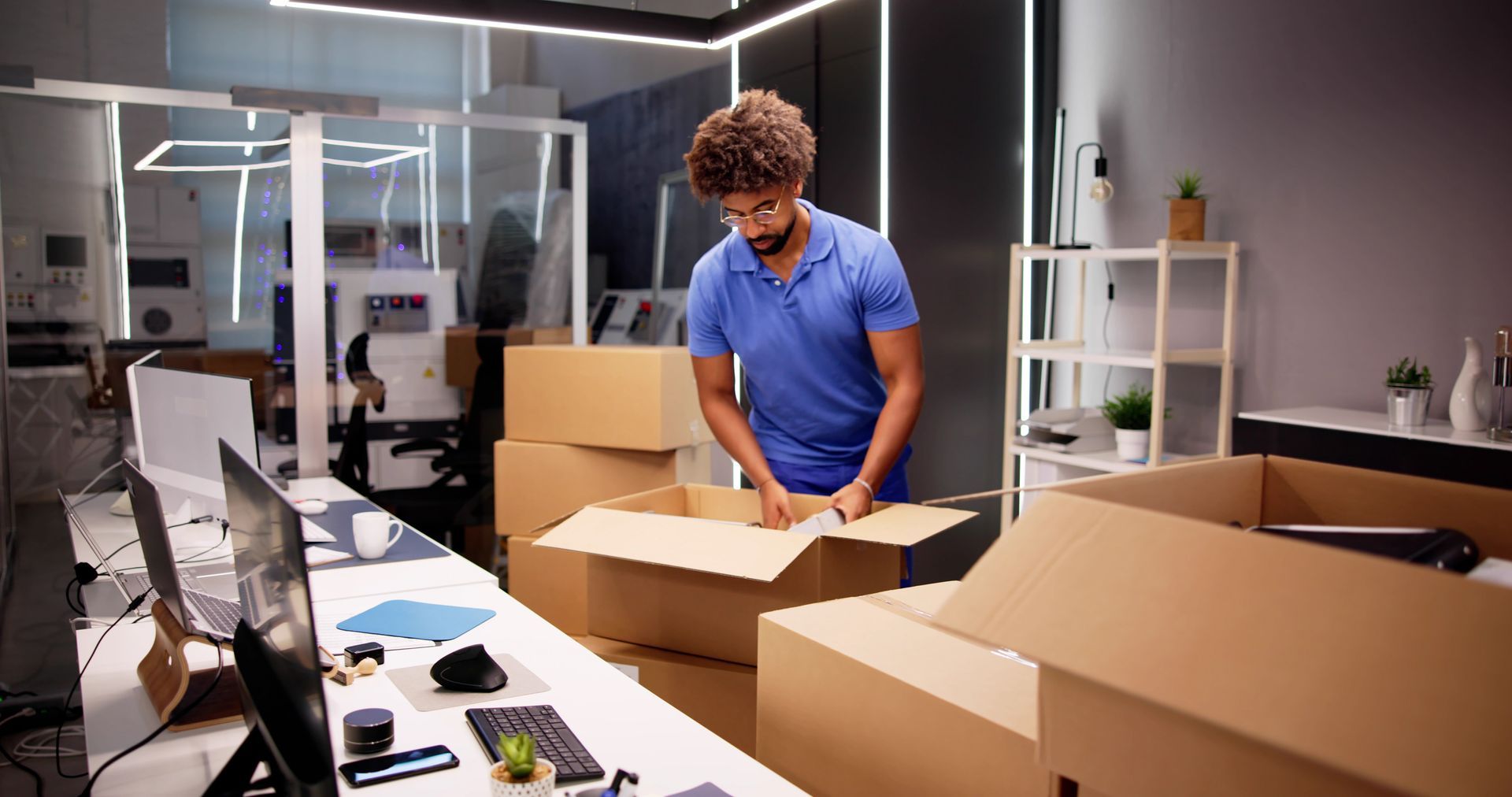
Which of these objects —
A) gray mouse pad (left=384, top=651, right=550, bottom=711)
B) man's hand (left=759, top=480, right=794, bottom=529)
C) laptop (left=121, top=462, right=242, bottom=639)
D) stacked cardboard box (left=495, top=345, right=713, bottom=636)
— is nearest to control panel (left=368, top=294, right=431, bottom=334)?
stacked cardboard box (left=495, top=345, right=713, bottom=636)

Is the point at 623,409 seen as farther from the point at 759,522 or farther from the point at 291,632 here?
the point at 291,632

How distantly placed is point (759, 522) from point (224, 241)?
2233 millimetres

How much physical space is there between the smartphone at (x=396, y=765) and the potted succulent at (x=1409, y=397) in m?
2.58

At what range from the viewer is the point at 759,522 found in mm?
2111

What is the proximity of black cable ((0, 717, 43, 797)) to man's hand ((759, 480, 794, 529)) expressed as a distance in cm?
187

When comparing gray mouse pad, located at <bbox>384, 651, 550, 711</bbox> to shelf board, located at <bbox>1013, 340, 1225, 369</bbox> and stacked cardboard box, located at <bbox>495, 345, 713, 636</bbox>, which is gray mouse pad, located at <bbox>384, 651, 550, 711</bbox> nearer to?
stacked cardboard box, located at <bbox>495, 345, 713, 636</bbox>

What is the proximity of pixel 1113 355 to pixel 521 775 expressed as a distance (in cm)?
283

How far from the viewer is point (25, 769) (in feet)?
8.35

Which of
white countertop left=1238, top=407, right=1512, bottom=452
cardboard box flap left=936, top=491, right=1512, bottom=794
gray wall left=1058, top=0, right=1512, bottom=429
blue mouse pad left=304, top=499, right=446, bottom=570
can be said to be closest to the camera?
cardboard box flap left=936, top=491, right=1512, bottom=794

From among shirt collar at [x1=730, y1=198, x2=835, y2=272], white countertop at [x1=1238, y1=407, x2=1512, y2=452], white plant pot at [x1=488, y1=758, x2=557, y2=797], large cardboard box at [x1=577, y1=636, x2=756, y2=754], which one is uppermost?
shirt collar at [x1=730, y1=198, x2=835, y2=272]

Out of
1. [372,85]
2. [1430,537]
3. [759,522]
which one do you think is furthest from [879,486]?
[372,85]

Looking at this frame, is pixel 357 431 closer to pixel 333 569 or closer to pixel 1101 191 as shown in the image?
pixel 333 569

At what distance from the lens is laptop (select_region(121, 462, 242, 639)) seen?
142 cm

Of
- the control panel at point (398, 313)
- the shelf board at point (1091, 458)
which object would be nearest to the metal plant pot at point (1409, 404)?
the shelf board at point (1091, 458)
